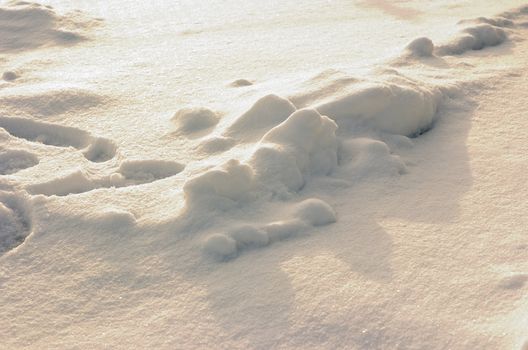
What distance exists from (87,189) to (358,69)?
929mm

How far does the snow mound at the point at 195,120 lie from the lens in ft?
6.20

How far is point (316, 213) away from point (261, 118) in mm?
402

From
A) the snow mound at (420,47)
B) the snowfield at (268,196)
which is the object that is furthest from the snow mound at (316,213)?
the snow mound at (420,47)

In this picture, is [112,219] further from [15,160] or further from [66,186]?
[15,160]

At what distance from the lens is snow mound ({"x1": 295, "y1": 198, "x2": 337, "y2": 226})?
1.47 m

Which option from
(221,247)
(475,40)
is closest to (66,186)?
(221,247)

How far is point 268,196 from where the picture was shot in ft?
5.06

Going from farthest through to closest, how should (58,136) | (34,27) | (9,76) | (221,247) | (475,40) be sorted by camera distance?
(34,27) < (475,40) < (9,76) < (58,136) < (221,247)

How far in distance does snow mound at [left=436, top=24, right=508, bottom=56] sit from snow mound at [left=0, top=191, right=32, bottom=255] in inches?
59.8

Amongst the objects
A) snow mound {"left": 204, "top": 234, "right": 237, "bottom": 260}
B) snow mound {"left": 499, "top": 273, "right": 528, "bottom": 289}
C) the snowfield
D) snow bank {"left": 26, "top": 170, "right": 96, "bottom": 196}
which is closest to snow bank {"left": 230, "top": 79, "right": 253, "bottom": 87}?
the snowfield

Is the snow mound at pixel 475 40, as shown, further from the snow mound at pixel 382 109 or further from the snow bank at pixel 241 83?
the snow bank at pixel 241 83

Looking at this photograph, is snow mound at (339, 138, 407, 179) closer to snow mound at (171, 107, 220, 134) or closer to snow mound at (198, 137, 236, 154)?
snow mound at (198, 137, 236, 154)

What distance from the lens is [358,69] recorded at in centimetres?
212

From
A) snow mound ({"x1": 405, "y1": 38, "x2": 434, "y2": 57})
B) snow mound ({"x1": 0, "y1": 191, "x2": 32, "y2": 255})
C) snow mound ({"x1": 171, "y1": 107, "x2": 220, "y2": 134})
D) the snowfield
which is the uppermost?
snow mound ({"x1": 405, "y1": 38, "x2": 434, "y2": 57})
